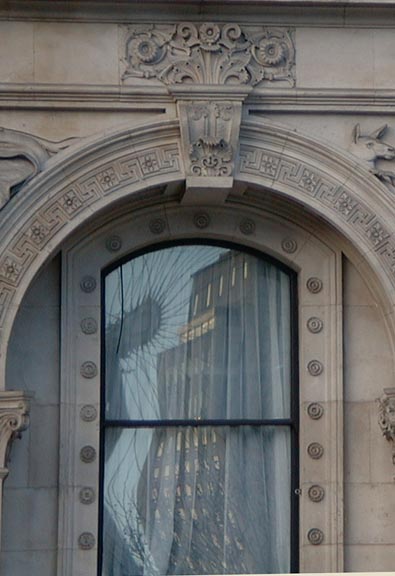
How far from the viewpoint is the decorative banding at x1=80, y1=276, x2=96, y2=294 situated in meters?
18.5

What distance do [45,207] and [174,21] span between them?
1.85 meters

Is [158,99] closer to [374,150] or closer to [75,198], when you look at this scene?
[75,198]

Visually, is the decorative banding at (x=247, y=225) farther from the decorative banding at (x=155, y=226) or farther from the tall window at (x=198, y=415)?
the decorative banding at (x=155, y=226)

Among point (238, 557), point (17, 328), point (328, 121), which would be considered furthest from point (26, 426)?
point (328, 121)

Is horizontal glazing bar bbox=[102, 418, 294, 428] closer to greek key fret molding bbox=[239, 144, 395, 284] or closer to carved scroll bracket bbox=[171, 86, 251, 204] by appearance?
greek key fret molding bbox=[239, 144, 395, 284]

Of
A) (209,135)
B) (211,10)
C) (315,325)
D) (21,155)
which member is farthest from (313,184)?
(21,155)

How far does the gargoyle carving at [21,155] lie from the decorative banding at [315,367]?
2.69m

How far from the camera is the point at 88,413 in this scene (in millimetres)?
18344

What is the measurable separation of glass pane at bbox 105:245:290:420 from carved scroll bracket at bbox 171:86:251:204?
1.02m

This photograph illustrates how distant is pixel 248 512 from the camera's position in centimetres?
1856

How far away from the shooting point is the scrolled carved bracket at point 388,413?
18.0 m

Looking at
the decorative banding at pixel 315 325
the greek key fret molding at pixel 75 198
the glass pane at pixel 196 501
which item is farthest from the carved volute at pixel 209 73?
the glass pane at pixel 196 501

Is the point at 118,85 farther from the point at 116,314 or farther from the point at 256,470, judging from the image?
the point at 256,470

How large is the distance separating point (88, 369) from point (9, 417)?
1.13 metres
